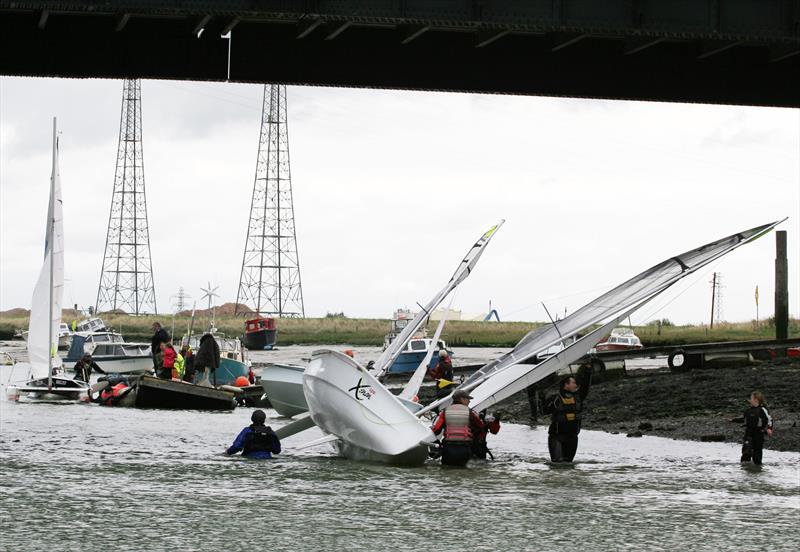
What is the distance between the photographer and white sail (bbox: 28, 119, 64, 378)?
43.9 m

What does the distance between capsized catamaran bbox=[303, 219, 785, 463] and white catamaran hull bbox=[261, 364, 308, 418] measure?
10489mm

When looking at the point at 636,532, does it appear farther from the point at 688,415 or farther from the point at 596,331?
the point at 688,415

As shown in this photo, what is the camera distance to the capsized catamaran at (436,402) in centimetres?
2338

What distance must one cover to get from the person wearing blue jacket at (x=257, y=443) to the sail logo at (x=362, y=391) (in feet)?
6.43

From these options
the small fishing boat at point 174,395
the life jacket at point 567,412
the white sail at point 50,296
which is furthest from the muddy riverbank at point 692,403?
the white sail at point 50,296

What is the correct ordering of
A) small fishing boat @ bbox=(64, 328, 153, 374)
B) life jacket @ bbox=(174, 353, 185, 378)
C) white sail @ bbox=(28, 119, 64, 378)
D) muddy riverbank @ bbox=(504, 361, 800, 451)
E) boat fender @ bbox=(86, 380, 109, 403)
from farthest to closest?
small fishing boat @ bbox=(64, 328, 153, 374), life jacket @ bbox=(174, 353, 185, 378), white sail @ bbox=(28, 119, 64, 378), boat fender @ bbox=(86, 380, 109, 403), muddy riverbank @ bbox=(504, 361, 800, 451)

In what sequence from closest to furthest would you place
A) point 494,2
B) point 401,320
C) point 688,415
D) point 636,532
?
1. point 636,532
2. point 494,2
3. point 688,415
4. point 401,320

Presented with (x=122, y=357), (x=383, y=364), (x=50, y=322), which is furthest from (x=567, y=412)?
(x=122, y=357)

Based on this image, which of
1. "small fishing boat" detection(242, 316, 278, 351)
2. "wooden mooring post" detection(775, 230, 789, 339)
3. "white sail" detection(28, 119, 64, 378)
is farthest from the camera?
"small fishing boat" detection(242, 316, 278, 351)

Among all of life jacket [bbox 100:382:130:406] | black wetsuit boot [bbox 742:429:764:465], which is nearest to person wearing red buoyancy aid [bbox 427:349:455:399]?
black wetsuit boot [bbox 742:429:764:465]

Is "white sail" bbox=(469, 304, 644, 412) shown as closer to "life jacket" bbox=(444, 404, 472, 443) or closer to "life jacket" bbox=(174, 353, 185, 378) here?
"life jacket" bbox=(444, 404, 472, 443)

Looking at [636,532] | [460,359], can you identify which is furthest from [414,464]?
[460,359]

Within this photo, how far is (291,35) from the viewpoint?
2452cm

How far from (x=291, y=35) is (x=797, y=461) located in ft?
44.0
